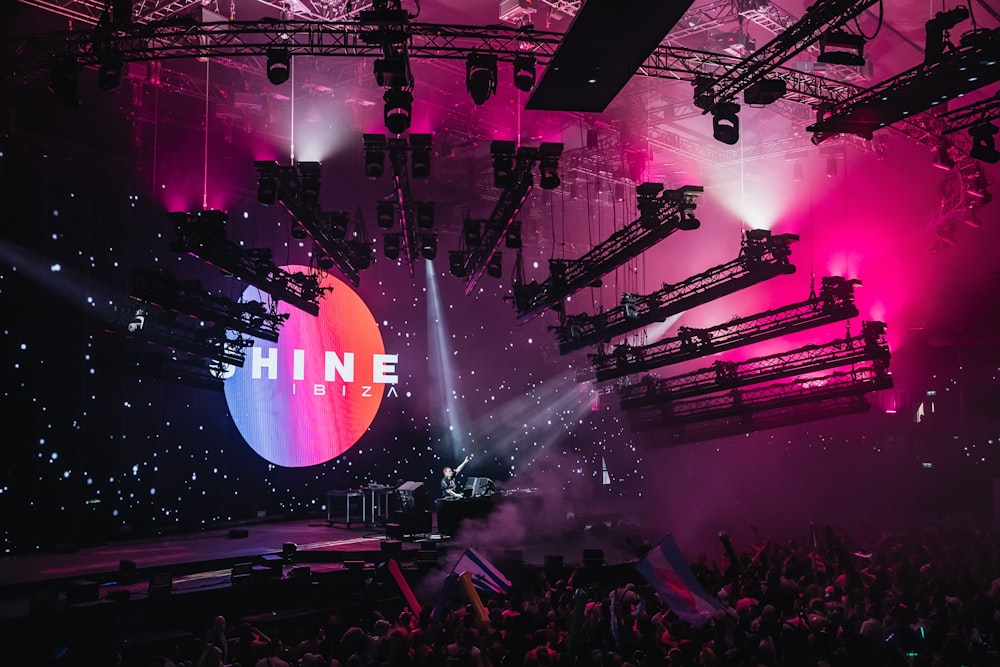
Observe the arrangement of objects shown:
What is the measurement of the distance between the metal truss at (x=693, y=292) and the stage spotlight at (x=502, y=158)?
4182 millimetres

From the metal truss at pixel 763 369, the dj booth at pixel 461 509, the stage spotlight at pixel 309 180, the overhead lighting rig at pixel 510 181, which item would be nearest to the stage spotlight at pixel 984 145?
the overhead lighting rig at pixel 510 181

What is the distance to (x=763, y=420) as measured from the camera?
19.1 meters

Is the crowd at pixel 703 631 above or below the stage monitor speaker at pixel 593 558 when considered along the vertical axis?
above

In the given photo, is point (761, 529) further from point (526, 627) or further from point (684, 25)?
point (526, 627)

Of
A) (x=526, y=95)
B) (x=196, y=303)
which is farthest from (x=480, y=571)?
(x=526, y=95)

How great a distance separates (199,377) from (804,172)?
1413 centimetres

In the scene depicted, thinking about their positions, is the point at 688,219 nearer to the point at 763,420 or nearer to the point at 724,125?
the point at 724,125

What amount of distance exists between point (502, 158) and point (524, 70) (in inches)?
66.2

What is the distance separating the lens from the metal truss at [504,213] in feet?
36.3

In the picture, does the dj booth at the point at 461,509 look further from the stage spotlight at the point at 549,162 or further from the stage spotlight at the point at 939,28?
the stage spotlight at the point at 939,28

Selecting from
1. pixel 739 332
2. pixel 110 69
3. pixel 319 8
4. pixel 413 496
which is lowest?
pixel 413 496

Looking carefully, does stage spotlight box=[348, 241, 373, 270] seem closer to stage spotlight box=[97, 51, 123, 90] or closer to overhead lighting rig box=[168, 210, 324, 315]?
overhead lighting rig box=[168, 210, 324, 315]

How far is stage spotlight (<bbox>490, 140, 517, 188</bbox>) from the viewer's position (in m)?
10.9

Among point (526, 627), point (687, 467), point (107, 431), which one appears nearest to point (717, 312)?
point (687, 467)
